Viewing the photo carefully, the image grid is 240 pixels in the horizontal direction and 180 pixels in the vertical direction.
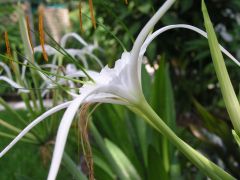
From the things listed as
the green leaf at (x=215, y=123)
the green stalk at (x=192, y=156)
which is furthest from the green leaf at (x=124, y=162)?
the green stalk at (x=192, y=156)

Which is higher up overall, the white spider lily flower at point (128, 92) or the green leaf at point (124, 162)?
the green leaf at point (124, 162)

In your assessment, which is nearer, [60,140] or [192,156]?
[60,140]

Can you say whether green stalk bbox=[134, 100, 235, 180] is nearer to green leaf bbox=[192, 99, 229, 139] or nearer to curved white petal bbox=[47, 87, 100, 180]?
curved white petal bbox=[47, 87, 100, 180]

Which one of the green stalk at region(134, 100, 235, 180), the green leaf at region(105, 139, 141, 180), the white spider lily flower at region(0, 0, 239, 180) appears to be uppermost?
the green leaf at region(105, 139, 141, 180)

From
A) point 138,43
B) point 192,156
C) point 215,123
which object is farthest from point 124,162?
point 138,43

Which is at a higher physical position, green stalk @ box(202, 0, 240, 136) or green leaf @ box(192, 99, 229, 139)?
green leaf @ box(192, 99, 229, 139)

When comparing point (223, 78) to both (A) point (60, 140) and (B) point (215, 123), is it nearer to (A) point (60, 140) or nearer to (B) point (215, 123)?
(A) point (60, 140)

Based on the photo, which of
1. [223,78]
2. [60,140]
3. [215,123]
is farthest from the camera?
[215,123]

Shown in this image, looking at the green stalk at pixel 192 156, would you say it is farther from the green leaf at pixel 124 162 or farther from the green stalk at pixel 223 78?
the green leaf at pixel 124 162

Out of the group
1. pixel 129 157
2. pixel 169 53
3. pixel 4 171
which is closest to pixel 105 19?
pixel 169 53

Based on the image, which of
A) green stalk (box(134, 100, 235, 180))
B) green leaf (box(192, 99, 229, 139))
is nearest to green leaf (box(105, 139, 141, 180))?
green leaf (box(192, 99, 229, 139))

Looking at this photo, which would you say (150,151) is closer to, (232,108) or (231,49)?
(232,108)
